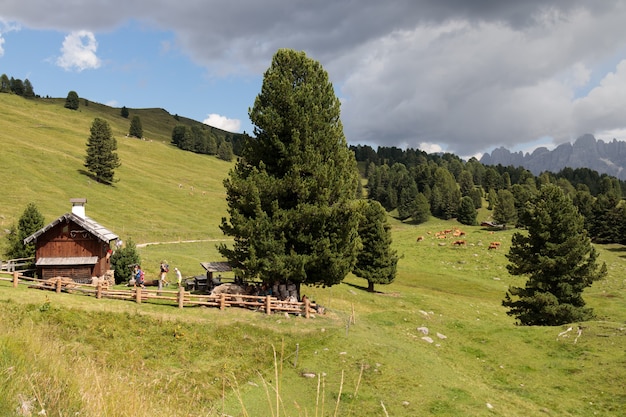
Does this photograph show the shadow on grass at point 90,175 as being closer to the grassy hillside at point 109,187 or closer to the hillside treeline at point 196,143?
the grassy hillside at point 109,187

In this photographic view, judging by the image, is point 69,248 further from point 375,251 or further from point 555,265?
point 555,265

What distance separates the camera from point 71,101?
191375 millimetres

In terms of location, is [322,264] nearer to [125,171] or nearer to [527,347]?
[527,347]

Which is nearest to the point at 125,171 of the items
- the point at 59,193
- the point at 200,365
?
the point at 59,193

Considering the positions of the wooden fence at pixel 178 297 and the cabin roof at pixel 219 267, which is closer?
the wooden fence at pixel 178 297

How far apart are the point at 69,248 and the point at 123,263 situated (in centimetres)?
517

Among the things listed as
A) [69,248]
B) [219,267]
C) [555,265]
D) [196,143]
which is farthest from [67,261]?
[196,143]

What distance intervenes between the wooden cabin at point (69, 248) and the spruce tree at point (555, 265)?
1405 inches

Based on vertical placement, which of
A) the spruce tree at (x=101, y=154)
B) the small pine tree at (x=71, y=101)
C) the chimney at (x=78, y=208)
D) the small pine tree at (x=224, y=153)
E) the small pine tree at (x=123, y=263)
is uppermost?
the small pine tree at (x=71, y=101)

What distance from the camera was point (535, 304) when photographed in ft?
109

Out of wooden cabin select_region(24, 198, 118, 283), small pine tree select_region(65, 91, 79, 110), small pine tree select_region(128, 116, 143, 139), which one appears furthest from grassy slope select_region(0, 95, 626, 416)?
small pine tree select_region(65, 91, 79, 110)

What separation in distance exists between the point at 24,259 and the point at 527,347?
41.4 metres

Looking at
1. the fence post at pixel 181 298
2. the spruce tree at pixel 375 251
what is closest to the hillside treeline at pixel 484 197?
the spruce tree at pixel 375 251

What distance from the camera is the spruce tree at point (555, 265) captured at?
32.3 m
